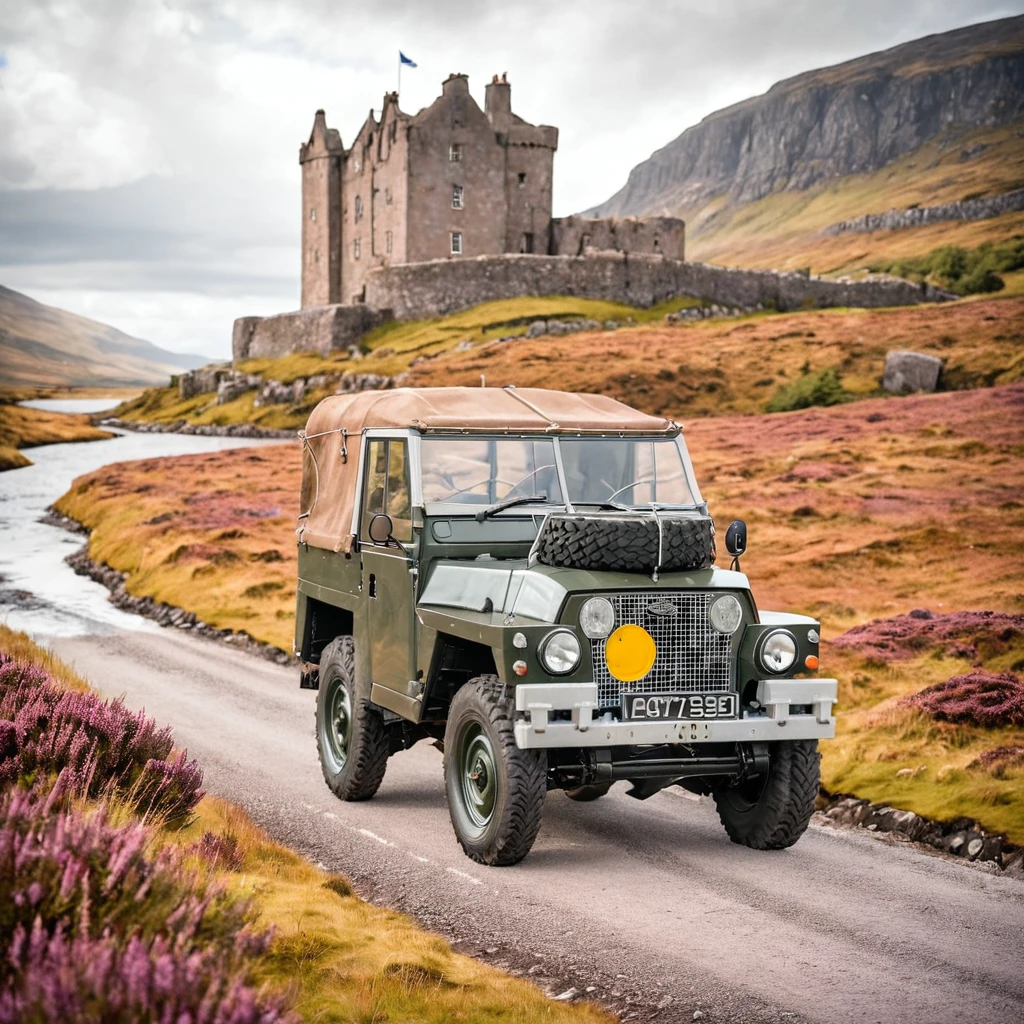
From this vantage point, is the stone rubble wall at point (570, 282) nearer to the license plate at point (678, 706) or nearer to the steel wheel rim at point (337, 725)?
the steel wheel rim at point (337, 725)

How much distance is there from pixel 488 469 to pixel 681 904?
443cm

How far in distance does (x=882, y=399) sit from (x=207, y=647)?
38.0 meters

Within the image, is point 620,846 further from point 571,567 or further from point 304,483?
point 304,483

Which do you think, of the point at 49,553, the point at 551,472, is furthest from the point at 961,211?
the point at 551,472

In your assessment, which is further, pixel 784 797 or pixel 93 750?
pixel 784 797

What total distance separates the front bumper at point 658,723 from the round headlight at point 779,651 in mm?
159

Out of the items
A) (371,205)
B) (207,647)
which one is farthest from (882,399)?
(371,205)

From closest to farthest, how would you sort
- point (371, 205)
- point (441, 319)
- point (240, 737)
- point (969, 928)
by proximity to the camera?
point (969, 928)
point (240, 737)
point (441, 319)
point (371, 205)

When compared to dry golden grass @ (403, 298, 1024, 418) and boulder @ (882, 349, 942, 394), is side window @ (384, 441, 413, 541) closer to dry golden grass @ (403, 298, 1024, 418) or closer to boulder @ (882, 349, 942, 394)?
dry golden grass @ (403, 298, 1024, 418)

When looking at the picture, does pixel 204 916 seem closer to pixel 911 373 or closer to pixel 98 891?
pixel 98 891

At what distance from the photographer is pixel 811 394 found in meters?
57.6

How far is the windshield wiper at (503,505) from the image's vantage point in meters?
A: 11.0

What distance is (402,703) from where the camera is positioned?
10.8 meters

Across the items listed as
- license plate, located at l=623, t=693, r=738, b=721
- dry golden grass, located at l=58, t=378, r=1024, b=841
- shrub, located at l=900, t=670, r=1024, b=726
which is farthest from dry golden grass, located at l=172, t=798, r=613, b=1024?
shrub, located at l=900, t=670, r=1024, b=726
